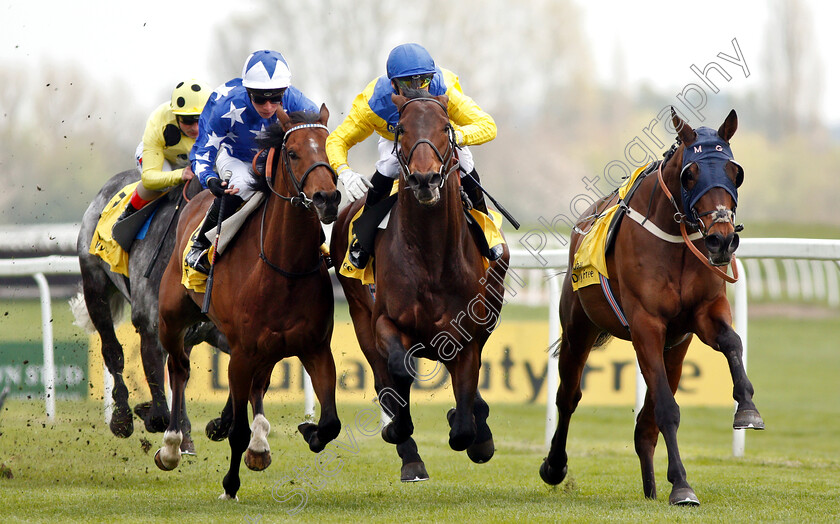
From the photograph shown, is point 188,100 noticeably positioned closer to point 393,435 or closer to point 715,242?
point 393,435

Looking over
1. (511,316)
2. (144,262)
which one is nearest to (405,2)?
(511,316)

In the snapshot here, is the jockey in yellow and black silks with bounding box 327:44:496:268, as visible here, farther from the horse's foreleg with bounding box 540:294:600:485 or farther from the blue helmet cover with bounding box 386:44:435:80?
the horse's foreleg with bounding box 540:294:600:485

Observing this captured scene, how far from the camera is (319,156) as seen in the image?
5.11 meters

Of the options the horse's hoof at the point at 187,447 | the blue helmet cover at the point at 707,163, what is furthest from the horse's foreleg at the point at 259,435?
the blue helmet cover at the point at 707,163

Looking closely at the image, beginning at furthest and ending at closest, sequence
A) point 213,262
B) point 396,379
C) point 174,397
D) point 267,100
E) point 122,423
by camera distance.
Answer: point 122,423, point 174,397, point 267,100, point 213,262, point 396,379

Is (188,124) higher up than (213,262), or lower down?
higher up

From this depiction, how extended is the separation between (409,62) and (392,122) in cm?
36

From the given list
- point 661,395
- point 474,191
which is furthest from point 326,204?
point 661,395

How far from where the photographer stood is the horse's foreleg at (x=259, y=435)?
18.7ft

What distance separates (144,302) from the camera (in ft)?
22.7

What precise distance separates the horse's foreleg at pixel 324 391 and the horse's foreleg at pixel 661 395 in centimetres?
155

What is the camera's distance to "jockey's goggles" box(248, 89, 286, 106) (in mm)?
5746

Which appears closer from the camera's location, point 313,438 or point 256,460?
point 313,438

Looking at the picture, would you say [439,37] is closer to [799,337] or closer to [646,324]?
[799,337]
